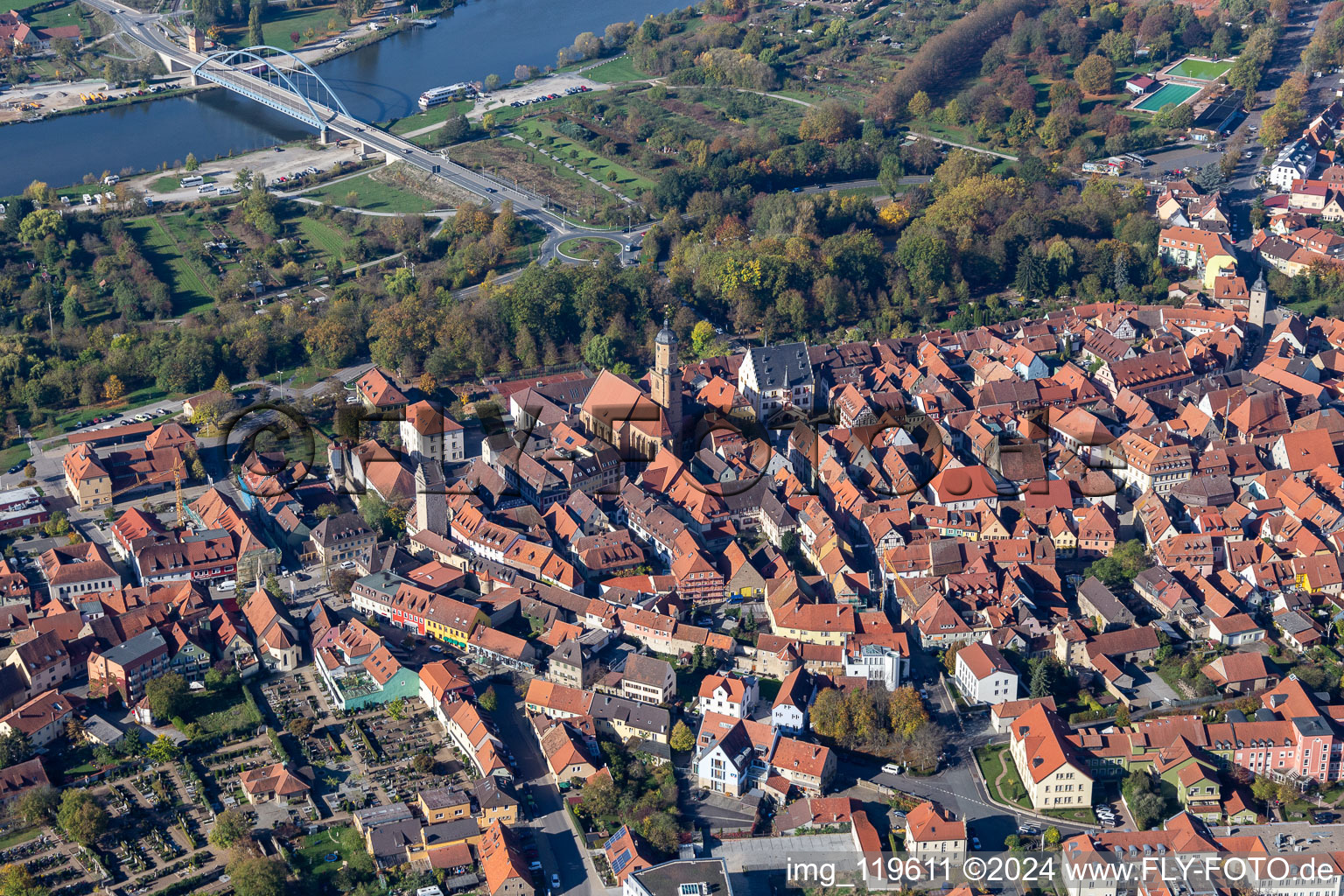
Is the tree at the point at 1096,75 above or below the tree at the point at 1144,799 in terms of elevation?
above

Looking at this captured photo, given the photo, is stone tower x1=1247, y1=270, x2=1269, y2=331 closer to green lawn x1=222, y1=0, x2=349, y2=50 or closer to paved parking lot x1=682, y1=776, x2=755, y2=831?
paved parking lot x1=682, y1=776, x2=755, y2=831

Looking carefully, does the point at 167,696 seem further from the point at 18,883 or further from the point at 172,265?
the point at 172,265

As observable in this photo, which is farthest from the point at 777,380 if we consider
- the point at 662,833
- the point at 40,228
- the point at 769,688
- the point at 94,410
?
the point at 40,228

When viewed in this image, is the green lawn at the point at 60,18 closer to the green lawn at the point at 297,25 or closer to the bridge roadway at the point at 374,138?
the bridge roadway at the point at 374,138

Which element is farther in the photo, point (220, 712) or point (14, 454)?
point (14, 454)

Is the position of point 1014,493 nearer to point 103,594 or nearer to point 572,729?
point 572,729

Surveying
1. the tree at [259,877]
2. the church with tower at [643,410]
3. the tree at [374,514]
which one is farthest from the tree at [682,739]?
the church with tower at [643,410]

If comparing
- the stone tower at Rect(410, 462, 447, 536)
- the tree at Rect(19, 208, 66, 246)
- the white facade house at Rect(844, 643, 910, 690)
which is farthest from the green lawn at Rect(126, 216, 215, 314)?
the white facade house at Rect(844, 643, 910, 690)

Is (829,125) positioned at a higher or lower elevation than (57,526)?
higher
